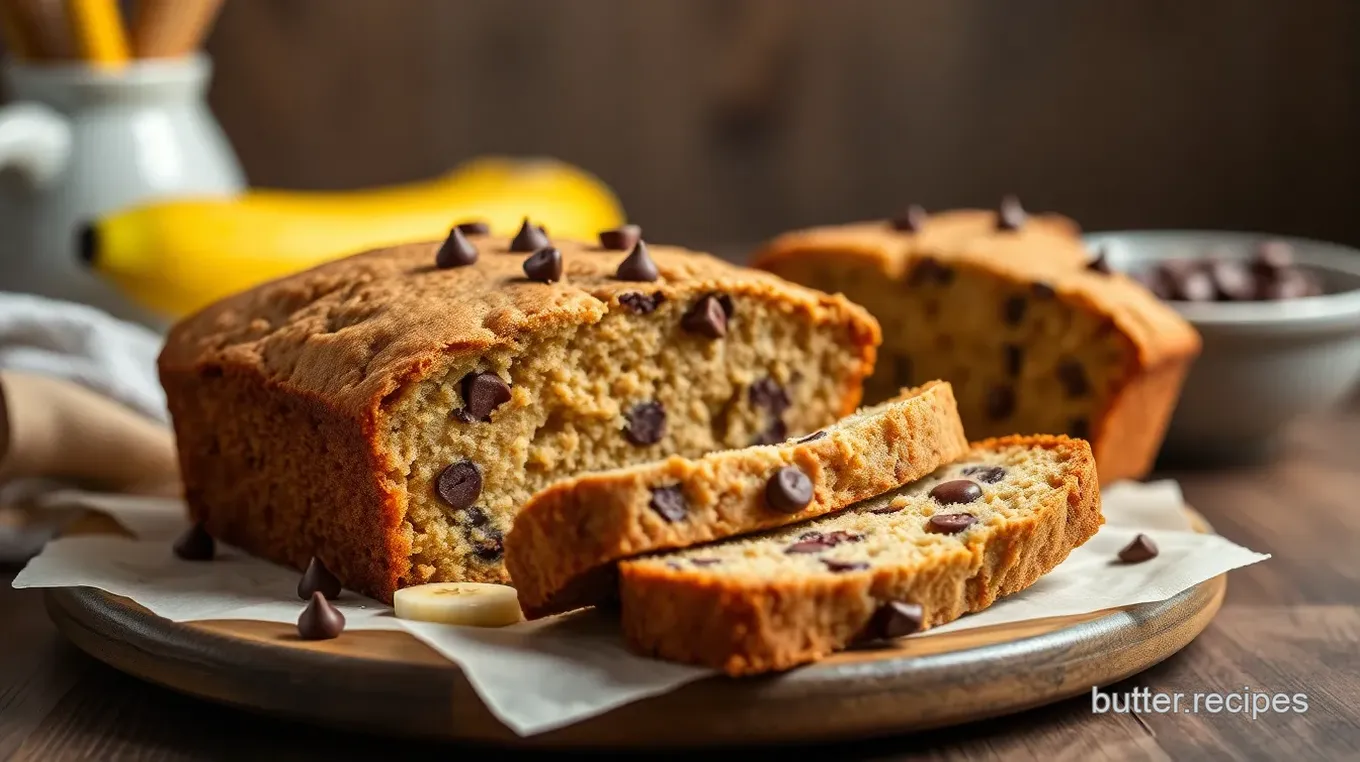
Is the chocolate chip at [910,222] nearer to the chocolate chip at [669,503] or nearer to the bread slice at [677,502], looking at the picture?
the bread slice at [677,502]

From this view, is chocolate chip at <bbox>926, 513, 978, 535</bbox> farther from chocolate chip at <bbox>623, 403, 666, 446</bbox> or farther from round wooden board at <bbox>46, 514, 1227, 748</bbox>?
chocolate chip at <bbox>623, 403, 666, 446</bbox>

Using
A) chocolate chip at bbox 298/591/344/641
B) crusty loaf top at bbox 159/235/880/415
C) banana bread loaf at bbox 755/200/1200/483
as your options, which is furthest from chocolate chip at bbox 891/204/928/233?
chocolate chip at bbox 298/591/344/641

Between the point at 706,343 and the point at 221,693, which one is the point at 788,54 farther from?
the point at 221,693

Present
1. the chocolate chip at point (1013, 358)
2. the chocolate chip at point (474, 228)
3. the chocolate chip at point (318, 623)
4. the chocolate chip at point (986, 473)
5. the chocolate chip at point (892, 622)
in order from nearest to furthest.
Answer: the chocolate chip at point (892, 622) < the chocolate chip at point (318, 623) < the chocolate chip at point (986, 473) < the chocolate chip at point (474, 228) < the chocolate chip at point (1013, 358)

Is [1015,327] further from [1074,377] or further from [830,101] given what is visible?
[830,101]

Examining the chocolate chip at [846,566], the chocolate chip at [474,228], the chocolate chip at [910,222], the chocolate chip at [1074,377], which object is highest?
the chocolate chip at [474,228]

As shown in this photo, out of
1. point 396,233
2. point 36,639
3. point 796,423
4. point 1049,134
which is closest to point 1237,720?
point 796,423

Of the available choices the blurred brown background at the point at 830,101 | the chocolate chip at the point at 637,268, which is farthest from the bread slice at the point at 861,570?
the blurred brown background at the point at 830,101
